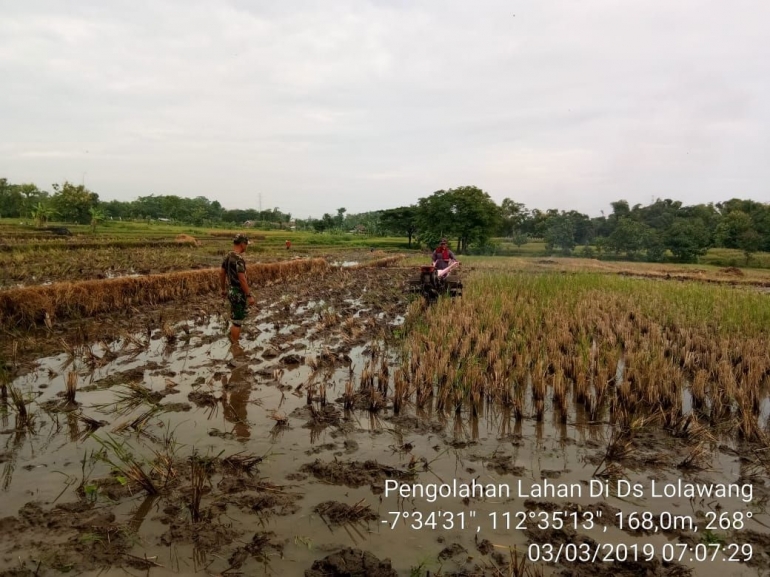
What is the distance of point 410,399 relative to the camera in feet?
16.7

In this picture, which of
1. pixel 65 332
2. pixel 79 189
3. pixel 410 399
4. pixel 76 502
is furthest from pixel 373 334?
→ pixel 79 189

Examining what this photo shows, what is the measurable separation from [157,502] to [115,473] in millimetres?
561

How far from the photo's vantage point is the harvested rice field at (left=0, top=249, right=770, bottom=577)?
258 centimetres

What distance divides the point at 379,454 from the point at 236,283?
4416mm

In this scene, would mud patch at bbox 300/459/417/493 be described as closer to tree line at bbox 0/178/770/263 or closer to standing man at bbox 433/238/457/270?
standing man at bbox 433/238/457/270

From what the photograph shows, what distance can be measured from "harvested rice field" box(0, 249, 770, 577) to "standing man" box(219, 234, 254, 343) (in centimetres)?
40

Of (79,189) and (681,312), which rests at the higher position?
(79,189)

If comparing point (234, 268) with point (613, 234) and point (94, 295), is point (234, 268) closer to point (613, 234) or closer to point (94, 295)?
point (94, 295)

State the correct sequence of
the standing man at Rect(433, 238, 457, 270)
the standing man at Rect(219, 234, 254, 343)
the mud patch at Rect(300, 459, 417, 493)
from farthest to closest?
the standing man at Rect(433, 238, 457, 270) < the standing man at Rect(219, 234, 254, 343) < the mud patch at Rect(300, 459, 417, 493)

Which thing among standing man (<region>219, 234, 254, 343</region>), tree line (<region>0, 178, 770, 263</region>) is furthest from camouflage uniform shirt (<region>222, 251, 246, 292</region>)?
tree line (<region>0, 178, 770, 263</region>)

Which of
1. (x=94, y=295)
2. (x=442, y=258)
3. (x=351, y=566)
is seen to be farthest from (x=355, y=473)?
(x=94, y=295)

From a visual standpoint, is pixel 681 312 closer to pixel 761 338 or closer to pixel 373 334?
pixel 761 338

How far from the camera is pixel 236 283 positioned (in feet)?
23.7
